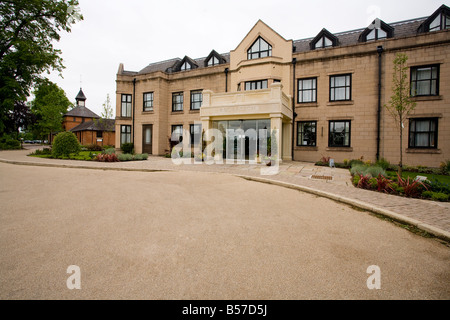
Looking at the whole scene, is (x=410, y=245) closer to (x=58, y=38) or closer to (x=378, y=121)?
(x=378, y=121)

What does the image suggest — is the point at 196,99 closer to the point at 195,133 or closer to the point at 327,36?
the point at 195,133

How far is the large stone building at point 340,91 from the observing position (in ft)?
47.3

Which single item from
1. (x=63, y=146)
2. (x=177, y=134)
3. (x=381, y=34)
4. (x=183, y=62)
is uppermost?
(x=183, y=62)

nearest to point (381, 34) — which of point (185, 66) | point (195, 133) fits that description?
point (195, 133)

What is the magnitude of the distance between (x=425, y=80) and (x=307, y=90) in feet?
23.4

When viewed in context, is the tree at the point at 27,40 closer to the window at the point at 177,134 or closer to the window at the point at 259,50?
the window at the point at 177,134

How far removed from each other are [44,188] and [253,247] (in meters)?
7.30

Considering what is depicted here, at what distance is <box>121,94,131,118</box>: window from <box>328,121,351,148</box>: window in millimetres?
19643

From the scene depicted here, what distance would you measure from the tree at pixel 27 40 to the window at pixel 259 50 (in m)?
20.8

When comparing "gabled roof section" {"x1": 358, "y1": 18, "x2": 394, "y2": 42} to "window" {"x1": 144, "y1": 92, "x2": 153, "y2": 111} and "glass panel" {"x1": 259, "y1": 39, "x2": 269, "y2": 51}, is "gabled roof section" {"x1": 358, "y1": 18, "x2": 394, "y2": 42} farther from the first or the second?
"window" {"x1": 144, "y1": 92, "x2": 153, "y2": 111}

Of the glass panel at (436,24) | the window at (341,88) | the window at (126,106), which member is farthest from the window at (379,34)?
the window at (126,106)

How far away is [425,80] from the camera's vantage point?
14.7 m

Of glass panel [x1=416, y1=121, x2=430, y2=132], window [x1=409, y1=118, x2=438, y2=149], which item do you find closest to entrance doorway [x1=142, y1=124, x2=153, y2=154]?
window [x1=409, y1=118, x2=438, y2=149]

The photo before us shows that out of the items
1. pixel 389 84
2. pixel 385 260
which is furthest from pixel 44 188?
pixel 389 84
